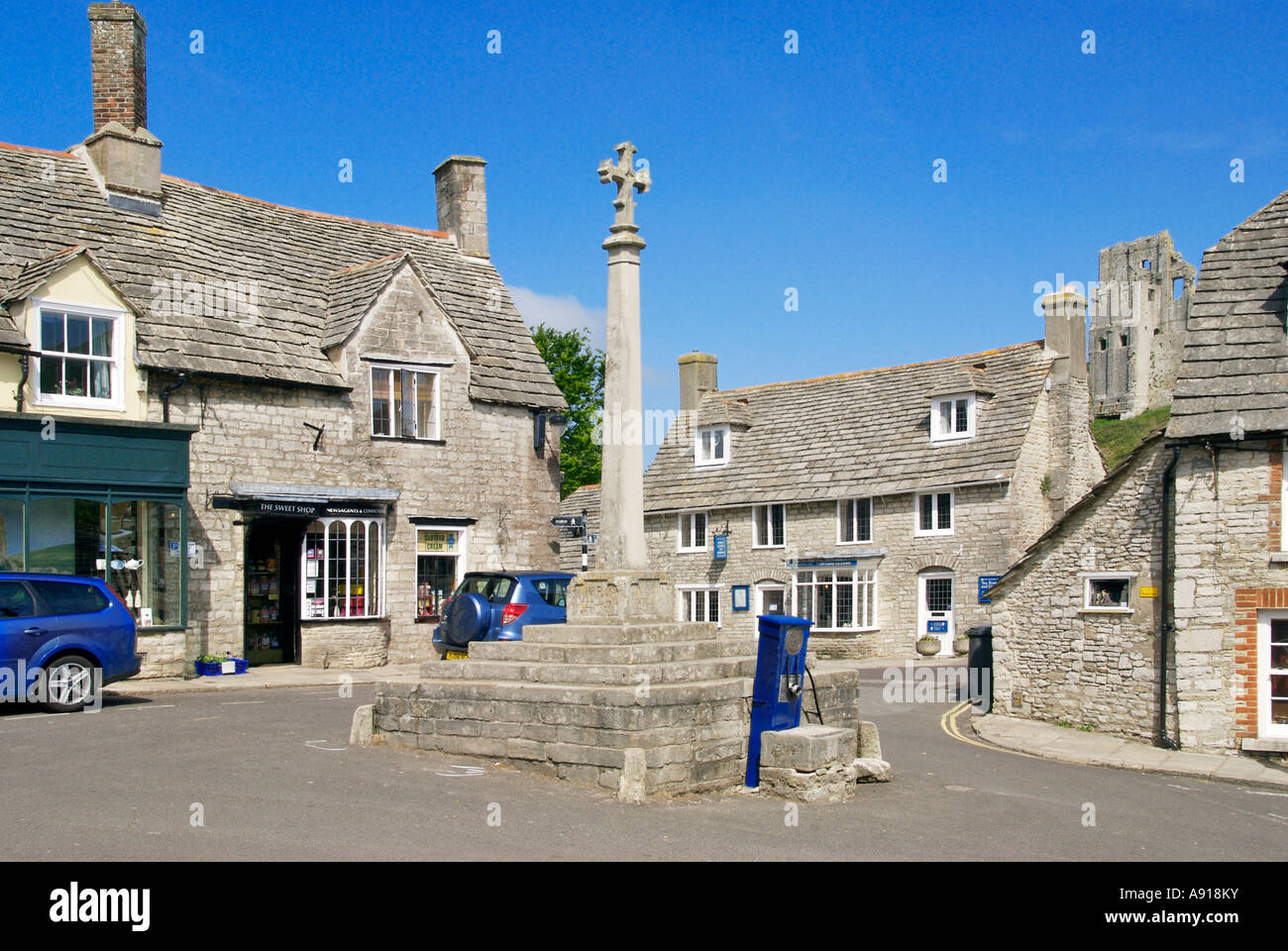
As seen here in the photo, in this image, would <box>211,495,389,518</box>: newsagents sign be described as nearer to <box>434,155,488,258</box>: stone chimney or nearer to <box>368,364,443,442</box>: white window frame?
<box>368,364,443,442</box>: white window frame

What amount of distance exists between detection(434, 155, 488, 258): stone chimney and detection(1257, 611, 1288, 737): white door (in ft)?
64.6

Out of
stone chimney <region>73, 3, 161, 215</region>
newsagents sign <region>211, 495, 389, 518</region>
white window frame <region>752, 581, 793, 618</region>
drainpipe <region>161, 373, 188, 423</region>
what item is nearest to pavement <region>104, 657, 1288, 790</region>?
newsagents sign <region>211, 495, 389, 518</region>

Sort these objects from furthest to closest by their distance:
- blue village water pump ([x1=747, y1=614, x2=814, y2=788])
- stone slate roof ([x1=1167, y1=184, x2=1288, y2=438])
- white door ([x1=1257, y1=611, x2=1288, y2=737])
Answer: stone slate roof ([x1=1167, y1=184, x2=1288, y2=438]), white door ([x1=1257, y1=611, x2=1288, y2=737]), blue village water pump ([x1=747, y1=614, x2=814, y2=788])

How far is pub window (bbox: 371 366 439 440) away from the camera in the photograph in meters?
23.8

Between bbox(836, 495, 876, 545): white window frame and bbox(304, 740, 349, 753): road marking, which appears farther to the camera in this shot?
bbox(836, 495, 876, 545): white window frame

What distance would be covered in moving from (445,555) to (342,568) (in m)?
2.50

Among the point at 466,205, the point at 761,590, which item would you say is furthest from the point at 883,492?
the point at 466,205

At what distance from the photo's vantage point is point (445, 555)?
2434cm

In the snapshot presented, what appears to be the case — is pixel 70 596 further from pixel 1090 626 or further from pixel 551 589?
pixel 1090 626

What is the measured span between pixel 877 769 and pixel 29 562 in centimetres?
1396

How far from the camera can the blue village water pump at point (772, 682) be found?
410 inches

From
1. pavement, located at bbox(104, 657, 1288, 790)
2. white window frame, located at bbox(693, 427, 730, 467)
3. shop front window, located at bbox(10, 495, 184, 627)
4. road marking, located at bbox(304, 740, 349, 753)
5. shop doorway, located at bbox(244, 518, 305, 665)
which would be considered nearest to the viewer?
road marking, located at bbox(304, 740, 349, 753)

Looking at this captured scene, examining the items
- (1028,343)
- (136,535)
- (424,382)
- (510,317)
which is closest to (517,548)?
(424,382)
